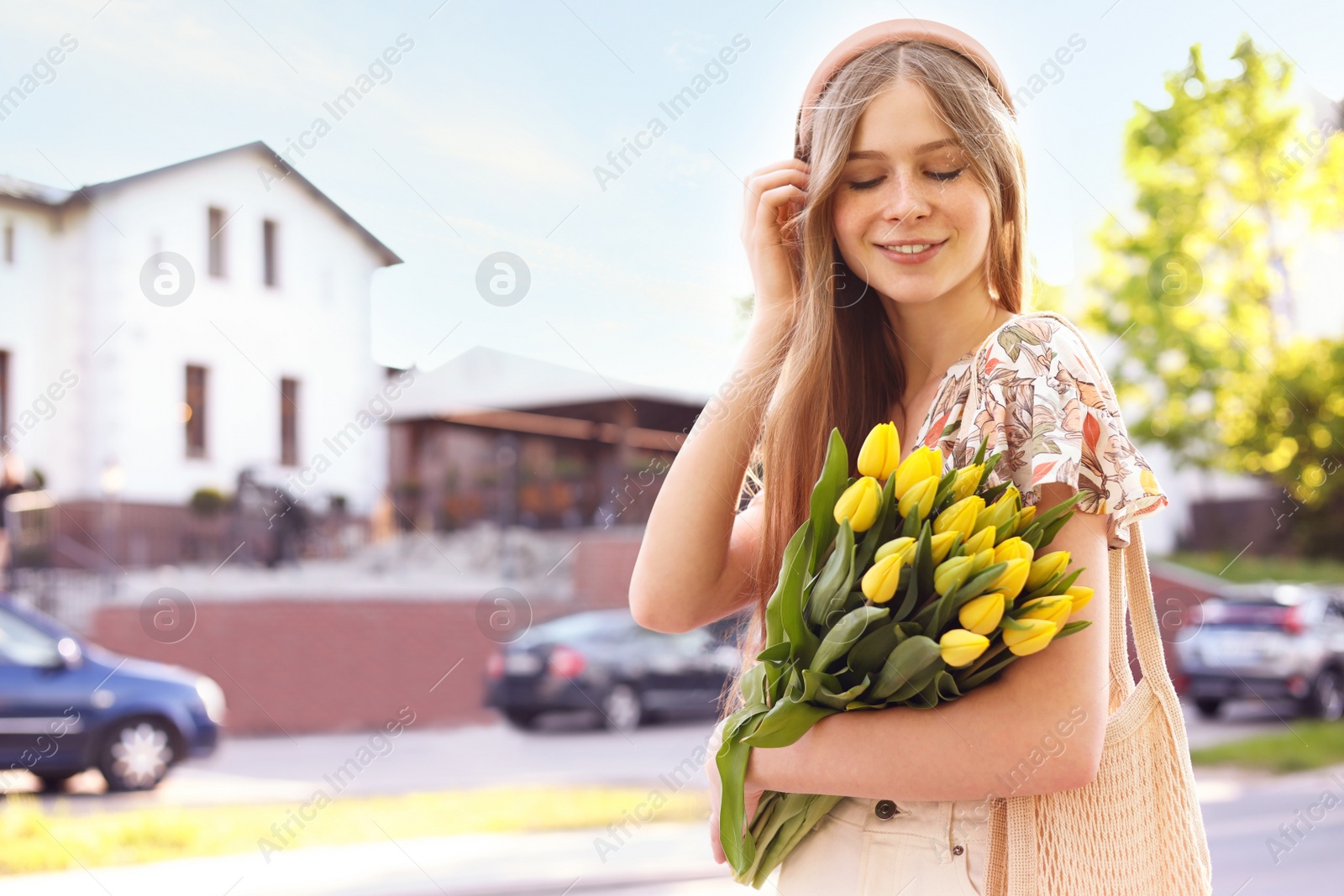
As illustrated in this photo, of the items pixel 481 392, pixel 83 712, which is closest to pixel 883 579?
pixel 83 712

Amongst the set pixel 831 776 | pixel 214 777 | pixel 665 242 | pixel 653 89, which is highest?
pixel 653 89

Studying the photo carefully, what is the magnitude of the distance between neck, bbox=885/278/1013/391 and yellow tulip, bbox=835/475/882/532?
1.22 ft

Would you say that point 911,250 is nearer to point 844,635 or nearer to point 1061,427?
point 1061,427

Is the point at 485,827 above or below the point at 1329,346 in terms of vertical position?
below

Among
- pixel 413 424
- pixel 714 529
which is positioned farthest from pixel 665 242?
pixel 413 424

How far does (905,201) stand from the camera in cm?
127

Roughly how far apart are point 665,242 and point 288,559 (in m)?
13.9

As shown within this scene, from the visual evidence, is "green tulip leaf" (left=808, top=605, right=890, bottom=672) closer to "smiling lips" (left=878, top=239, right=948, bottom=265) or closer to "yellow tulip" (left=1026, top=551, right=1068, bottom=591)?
"yellow tulip" (left=1026, top=551, right=1068, bottom=591)

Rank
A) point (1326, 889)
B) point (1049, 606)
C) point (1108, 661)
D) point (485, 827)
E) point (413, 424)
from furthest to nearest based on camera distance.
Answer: point (413, 424) < point (485, 827) < point (1326, 889) < point (1108, 661) < point (1049, 606)

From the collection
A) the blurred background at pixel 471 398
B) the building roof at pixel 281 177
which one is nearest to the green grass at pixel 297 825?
the blurred background at pixel 471 398

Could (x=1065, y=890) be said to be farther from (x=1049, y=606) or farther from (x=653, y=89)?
(x=653, y=89)

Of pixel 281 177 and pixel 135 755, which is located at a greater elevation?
pixel 281 177

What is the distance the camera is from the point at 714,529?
1.39 meters

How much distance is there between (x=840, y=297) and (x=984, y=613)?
21.2 inches
